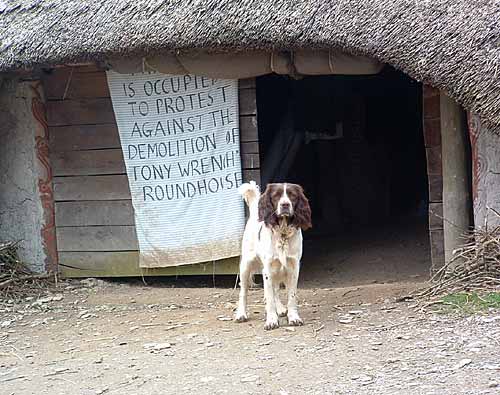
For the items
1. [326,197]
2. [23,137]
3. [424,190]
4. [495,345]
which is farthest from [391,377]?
[424,190]

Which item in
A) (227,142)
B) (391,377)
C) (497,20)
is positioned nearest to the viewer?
(391,377)

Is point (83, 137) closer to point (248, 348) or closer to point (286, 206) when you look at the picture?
point (286, 206)

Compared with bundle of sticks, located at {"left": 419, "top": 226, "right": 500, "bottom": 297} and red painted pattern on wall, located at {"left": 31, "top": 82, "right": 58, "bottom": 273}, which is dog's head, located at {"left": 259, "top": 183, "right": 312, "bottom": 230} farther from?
red painted pattern on wall, located at {"left": 31, "top": 82, "right": 58, "bottom": 273}

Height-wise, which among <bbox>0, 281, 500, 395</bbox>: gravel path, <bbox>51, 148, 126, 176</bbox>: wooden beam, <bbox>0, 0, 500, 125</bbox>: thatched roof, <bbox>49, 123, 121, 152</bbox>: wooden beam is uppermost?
<bbox>0, 0, 500, 125</bbox>: thatched roof

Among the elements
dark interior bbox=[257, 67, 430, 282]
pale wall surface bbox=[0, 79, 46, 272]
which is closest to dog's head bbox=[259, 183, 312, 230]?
dark interior bbox=[257, 67, 430, 282]

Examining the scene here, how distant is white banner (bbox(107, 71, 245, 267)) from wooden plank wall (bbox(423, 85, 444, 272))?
1611 millimetres

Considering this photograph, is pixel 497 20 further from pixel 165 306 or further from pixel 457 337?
pixel 165 306

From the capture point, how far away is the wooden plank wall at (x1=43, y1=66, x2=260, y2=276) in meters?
7.84

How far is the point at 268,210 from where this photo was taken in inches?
222

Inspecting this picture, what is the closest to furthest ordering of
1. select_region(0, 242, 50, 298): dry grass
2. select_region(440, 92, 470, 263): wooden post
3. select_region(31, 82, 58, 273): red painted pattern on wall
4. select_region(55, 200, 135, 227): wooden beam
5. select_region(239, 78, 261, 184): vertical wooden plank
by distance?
select_region(440, 92, 470, 263): wooden post, select_region(239, 78, 261, 184): vertical wooden plank, select_region(0, 242, 50, 298): dry grass, select_region(55, 200, 135, 227): wooden beam, select_region(31, 82, 58, 273): red painted pattern on wall

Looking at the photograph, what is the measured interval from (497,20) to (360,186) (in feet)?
18.6

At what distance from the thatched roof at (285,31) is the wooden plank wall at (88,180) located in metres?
0.68

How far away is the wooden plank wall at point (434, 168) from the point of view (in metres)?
6.98

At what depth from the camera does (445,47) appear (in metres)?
6.07
